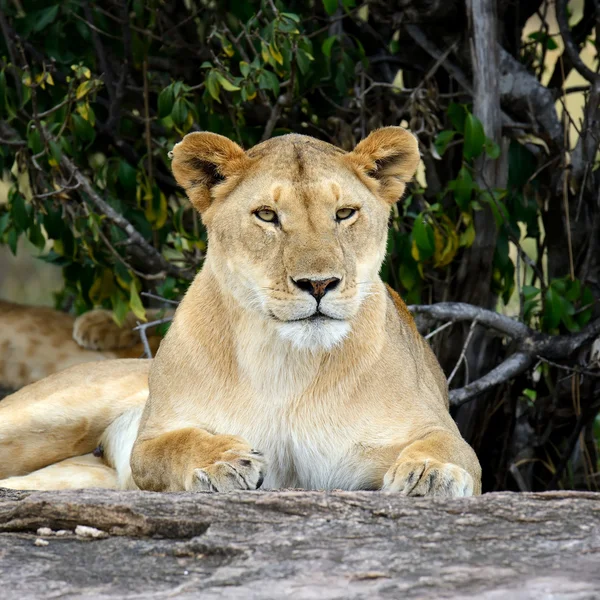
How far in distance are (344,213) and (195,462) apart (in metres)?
0.66

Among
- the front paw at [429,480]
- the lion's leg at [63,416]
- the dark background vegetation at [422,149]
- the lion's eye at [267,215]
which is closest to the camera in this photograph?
the front paw at [429,480]

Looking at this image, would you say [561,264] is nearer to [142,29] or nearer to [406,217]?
[406,217]

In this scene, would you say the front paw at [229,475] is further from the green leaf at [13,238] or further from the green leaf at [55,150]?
the green leaf at [13,238]

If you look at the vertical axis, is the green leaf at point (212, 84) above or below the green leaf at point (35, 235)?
above

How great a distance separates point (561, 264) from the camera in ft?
14.8

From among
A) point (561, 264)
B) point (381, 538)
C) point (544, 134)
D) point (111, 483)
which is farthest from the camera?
point (561, 264)

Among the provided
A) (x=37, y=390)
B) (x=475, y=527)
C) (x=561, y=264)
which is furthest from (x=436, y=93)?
(x=475, y=527)

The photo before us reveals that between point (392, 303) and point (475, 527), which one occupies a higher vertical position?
point (392, 303)

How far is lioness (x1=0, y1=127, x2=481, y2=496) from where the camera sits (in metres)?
2.46

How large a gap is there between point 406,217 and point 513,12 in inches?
36.6

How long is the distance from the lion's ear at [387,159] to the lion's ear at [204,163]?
287 millimetres

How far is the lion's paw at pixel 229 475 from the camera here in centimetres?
232

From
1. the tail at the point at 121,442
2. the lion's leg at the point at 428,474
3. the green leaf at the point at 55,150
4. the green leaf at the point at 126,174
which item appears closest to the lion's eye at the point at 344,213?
the lion's leg at the point at 428,474

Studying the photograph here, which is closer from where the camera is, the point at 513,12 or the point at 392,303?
the point at 392,303
